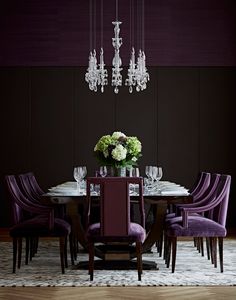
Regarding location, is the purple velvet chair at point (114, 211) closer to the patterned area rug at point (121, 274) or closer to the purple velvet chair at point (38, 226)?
the patterned area rug at point (121, 274)

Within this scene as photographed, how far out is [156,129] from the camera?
35.0ft

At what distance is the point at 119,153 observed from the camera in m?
6.54

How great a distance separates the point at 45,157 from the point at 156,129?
5.93 feet

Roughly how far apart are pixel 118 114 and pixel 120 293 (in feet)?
18.5

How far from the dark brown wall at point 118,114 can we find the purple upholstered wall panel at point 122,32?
7.1 inches

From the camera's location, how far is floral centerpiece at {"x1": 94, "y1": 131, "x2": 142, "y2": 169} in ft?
21.5

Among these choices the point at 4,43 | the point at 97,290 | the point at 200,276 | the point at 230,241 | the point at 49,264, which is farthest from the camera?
the point at 4,43

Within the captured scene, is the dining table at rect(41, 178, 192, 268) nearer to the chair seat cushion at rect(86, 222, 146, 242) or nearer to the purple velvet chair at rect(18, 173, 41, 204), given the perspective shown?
the chair seat cushion at rect(86, 222, 146, 242)

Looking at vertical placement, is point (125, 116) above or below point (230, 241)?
above

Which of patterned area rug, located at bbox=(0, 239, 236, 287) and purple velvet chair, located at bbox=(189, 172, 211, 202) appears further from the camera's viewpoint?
purple velvet chair, located at bbox=(189, 172, 211, 202)

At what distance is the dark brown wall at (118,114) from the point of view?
10648 millimetres

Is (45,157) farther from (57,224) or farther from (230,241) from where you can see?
(57,224)

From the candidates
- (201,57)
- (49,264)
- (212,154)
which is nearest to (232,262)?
(49,264)

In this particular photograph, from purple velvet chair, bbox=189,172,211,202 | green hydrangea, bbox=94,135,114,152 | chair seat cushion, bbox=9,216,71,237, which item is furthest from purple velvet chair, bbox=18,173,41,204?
purple velvet chair, bbox=189,172,211,202
